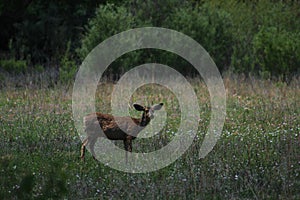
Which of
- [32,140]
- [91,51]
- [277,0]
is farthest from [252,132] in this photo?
[277,0]

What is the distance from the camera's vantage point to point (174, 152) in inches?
356

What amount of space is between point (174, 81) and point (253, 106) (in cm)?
408

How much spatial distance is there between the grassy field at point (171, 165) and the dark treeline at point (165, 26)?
346 cm

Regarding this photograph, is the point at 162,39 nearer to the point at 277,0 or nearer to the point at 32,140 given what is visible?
the point at 277,0

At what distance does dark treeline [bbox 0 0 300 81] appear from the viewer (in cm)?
1800

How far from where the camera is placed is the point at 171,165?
27.7 ft

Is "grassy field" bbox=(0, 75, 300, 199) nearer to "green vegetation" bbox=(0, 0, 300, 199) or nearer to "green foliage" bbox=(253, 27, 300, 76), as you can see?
"green vegetation" bbox=(0, 0, 300, 199)

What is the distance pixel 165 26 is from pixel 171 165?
12.3 m

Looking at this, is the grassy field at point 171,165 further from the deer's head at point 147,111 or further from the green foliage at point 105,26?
the green foliage at point 105,26

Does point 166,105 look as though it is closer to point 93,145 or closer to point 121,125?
point 93,145

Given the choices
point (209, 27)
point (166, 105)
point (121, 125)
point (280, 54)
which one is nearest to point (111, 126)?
point (121, 125)

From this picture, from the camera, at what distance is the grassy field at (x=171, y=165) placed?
7.00 meters

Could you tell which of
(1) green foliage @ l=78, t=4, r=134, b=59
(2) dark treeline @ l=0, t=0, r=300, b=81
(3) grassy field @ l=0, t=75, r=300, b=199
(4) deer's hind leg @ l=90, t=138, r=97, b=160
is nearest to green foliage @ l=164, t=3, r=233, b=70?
(2) dark treeline @ l=0, t=0, r=300, b=81

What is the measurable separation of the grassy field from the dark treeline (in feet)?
11.4
